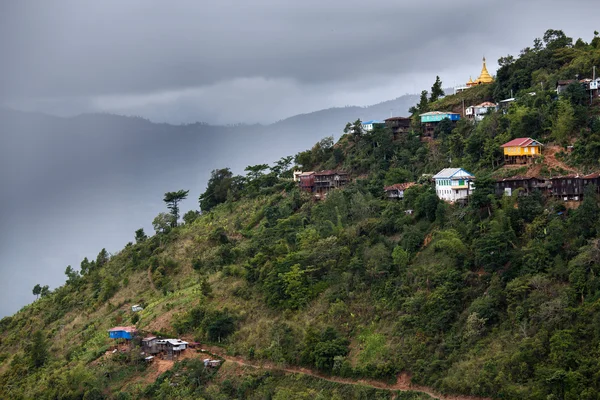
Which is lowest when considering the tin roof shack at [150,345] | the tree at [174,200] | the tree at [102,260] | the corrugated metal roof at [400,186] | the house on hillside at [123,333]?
the tin roof shack at [150,345]

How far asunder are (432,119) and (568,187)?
659 inches

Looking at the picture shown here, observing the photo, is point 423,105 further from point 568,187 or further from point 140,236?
point 140,236

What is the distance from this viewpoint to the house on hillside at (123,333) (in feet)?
128

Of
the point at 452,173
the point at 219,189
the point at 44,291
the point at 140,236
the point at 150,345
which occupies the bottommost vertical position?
the point at 44,291

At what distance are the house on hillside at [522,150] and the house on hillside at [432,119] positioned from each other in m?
9.84

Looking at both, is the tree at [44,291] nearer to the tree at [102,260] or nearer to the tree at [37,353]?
the tree at [102,260]

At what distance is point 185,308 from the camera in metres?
40.7

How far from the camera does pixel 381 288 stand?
3409 centimetres

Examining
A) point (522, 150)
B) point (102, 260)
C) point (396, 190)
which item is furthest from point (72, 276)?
point (522, 150)

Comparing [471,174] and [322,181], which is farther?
[322,181]

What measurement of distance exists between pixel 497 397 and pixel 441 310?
5.44 m

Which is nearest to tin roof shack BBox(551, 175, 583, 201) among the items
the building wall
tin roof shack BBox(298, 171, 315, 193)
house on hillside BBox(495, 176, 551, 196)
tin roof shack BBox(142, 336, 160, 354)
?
house on hillside BBox(495, 176, 551, 196)

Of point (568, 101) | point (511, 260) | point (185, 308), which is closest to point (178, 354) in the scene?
point (185, 308)

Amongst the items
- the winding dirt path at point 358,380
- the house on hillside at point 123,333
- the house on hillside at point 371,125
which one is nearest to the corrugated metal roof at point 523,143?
the winding dirt path at point 358,380
